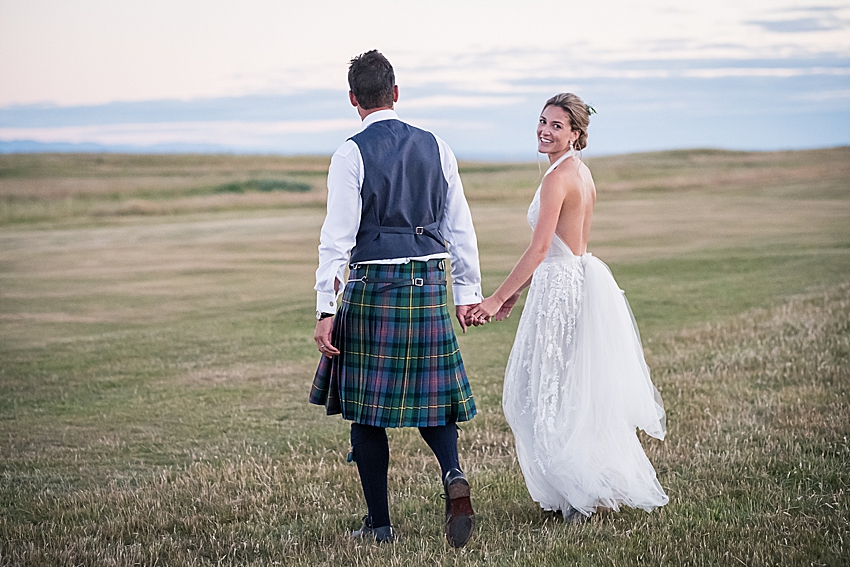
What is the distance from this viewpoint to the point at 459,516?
3.63m

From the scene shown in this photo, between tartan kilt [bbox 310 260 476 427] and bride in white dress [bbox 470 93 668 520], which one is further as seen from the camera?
bride in white dress [bbox 470 93 668 520]

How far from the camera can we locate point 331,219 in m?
3.61

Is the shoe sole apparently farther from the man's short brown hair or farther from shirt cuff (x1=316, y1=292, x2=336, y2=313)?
the man's short brown hair

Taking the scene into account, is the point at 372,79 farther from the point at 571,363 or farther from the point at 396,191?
the point at 571,363

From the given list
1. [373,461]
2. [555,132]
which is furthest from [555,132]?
[373,461]

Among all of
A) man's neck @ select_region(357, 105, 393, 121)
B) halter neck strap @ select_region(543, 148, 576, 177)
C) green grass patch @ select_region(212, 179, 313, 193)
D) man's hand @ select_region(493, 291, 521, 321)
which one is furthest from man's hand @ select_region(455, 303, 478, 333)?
green grass patch @ select_region(212, 179, 313, 193)

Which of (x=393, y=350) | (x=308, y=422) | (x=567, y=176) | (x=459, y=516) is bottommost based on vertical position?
(x=308, y=422)

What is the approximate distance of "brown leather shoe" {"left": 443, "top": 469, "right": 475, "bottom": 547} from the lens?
11.9ft

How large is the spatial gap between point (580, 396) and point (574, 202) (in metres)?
0.88

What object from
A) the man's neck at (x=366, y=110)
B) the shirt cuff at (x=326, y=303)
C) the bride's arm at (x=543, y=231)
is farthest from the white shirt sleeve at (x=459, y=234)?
the shirt cuff at (x=326, y=303)

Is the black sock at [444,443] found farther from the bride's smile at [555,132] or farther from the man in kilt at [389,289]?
the bride's smile at [555,132]

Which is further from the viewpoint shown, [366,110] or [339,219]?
[366,110]

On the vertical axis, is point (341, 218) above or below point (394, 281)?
above

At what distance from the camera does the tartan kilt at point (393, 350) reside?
3.77m
